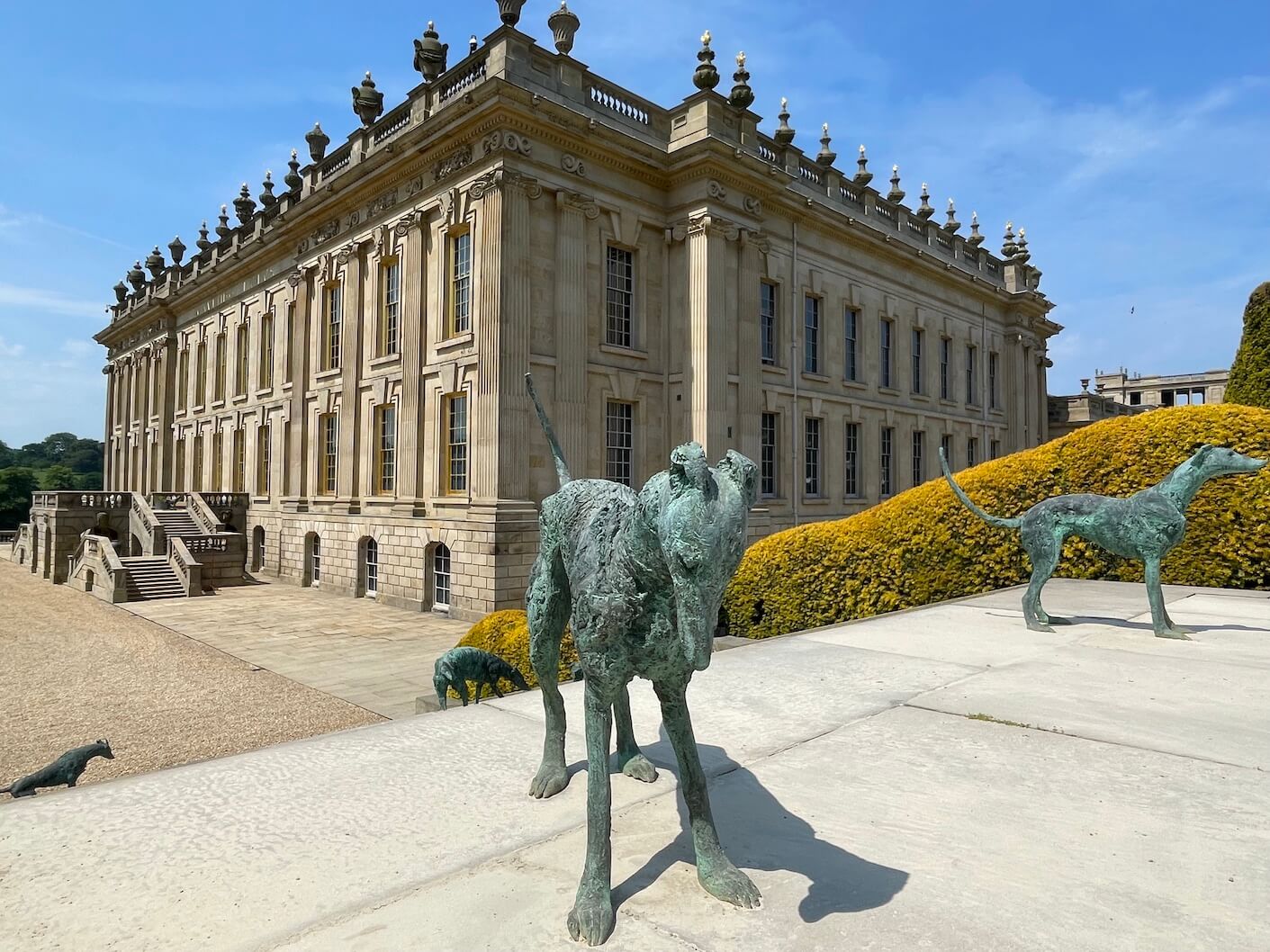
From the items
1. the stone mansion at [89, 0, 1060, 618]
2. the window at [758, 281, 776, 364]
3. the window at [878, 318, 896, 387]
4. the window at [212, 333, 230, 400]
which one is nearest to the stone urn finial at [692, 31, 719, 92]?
the stone mansion at [89, 0, 1060, 618]

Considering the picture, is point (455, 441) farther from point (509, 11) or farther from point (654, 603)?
point (654, 603)

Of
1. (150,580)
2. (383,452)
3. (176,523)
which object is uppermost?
(383,452)

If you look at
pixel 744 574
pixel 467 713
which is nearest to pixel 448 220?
pixel 744 574

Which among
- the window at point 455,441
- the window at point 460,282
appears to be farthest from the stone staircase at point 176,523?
the window at point 460,282

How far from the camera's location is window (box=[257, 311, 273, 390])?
28125mm

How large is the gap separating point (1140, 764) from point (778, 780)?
219cm

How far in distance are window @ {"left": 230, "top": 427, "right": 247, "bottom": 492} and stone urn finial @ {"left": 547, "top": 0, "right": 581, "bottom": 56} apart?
19.8 meters

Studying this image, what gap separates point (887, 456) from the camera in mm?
27938

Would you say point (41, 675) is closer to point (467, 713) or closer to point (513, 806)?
point (467, 713)

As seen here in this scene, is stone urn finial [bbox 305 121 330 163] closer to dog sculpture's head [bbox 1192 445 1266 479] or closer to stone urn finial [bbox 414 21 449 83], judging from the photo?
stone urn finial [bbox 414 21 449 83]

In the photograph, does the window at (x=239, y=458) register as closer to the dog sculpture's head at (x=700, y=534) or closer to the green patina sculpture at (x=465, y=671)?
the green patina sculpture at (x=465, y=671)

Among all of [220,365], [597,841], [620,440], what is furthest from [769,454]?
[220,365]

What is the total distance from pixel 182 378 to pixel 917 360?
3421cm

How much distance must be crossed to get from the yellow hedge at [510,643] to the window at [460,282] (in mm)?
10151
